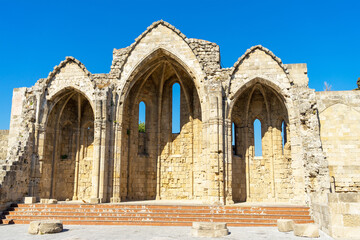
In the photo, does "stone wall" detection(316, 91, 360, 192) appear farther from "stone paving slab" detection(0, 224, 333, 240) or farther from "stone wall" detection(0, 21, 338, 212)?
"stone paving slab" detection(0, 224, 333, 240)

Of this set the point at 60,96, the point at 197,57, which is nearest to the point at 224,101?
the point at 197,57

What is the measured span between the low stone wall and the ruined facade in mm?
5338

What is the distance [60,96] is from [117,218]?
837 centimetres

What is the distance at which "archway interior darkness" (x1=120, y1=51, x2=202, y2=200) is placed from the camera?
18.0 meters

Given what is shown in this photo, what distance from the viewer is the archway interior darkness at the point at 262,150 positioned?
55.5ft

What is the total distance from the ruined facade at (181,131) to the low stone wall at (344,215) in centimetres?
534

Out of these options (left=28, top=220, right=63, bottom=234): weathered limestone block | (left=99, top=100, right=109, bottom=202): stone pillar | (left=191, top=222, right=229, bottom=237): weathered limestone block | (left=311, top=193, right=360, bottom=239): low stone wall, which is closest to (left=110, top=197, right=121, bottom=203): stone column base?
(left=99, top=100, right=109, bottom=202): stone pillar

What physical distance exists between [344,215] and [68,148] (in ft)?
49.1

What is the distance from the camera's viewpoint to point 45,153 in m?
17.4

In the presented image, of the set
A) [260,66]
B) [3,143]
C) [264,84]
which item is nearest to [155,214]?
[264,84]

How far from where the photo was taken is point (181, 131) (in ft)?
62.1

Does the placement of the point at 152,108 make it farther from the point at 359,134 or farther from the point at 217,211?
the point at 359,134

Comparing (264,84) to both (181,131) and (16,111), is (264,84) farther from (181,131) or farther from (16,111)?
(16,111)

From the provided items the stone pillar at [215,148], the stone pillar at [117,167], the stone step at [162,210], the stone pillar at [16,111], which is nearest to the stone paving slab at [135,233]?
the stone step at [162,210]
